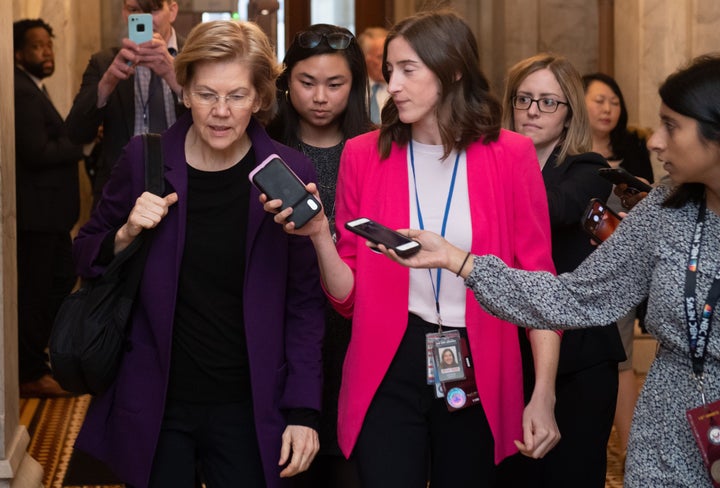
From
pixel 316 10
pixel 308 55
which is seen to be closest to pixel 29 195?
pixel 308 55

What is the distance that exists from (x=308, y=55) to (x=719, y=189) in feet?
5.84

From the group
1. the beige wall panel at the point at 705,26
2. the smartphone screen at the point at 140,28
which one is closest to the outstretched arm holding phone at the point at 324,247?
the smartphone screen at the point at 140,28

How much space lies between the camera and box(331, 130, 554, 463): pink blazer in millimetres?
3453

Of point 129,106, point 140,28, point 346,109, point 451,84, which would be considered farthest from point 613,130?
point 451,84

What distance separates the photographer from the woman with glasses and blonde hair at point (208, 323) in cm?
341

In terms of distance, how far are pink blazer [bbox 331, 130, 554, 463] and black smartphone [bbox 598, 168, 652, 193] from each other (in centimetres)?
74

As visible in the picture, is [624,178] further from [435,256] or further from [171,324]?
[171,324]

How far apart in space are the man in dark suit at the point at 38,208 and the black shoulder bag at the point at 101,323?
4.39 m

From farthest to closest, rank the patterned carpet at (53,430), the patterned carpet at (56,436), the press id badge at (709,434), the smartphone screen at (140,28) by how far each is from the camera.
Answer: the patterned carpet at (53,430) < the patterned carpet at (56,436) < the smartphone screen at (140,28) < the press id badge at (709,434)

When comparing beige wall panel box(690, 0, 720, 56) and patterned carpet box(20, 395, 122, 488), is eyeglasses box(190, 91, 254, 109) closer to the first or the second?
patterned carpet box(20, 395, 122, 488)

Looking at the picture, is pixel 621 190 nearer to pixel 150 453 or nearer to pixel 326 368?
pixel 326 368

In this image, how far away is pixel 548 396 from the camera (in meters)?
3.50

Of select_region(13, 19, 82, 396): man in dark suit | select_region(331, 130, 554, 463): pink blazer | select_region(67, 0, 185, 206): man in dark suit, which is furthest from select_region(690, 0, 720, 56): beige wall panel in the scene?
select_region(331, 130, 554, 463): pink blazer

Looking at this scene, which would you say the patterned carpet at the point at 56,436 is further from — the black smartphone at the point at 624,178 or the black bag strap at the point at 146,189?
the black bag strap at the point at 146,189
